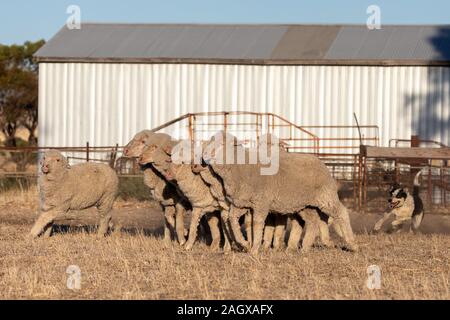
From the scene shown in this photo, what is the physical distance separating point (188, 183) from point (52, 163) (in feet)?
9.70

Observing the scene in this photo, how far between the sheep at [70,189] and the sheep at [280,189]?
11.6ft

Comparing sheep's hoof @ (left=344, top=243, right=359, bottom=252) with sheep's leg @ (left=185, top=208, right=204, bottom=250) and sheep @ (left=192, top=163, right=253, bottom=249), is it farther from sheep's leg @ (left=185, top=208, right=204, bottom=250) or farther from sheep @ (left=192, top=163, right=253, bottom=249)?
sheep's leg @ (left=185, top=208, right=204, bottom=250)

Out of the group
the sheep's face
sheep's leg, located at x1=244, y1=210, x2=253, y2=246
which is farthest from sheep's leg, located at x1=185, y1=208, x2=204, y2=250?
the sheep's face

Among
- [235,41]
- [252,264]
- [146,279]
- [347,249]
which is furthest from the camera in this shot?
[235,41]

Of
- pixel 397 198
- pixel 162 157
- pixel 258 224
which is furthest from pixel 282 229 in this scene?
pixel 397 198

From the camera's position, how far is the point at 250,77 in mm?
31781

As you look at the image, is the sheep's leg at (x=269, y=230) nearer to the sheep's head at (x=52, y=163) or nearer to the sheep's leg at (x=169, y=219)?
the sheep's leg at (x=169, y=219)

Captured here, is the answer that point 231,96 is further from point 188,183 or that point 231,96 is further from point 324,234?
point 188,183

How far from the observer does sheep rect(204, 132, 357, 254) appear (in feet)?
46.7

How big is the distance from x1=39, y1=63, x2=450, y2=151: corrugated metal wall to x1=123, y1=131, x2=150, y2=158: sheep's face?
15.9 metres

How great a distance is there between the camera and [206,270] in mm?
12586
